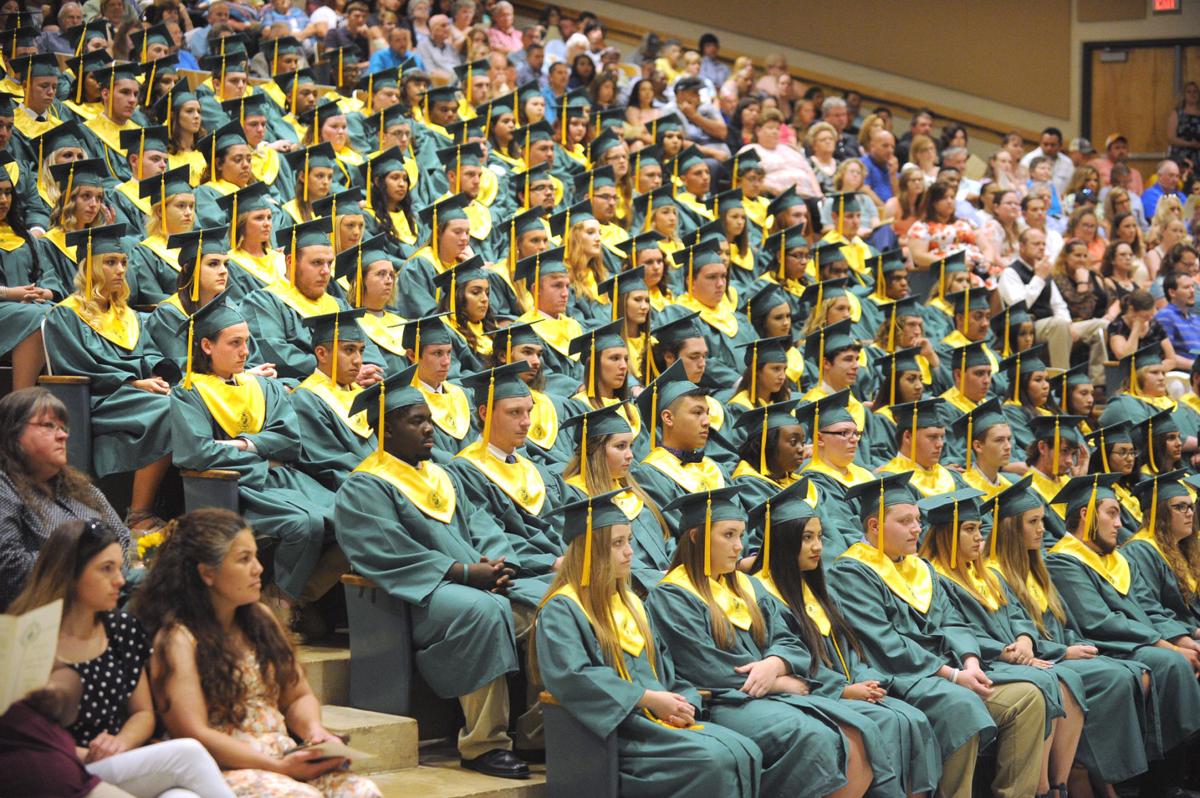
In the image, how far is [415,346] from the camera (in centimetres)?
625

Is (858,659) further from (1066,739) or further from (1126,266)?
(1126,266)

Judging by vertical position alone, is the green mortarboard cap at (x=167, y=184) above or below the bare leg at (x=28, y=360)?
above

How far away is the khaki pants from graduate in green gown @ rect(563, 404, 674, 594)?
1.31 m

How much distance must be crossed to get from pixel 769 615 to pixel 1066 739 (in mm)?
1373

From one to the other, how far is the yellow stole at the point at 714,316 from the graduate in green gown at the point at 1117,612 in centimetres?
233

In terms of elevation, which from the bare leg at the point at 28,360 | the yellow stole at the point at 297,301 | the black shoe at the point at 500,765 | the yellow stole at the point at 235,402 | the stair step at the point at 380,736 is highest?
the yellow stole at the point at 297,301

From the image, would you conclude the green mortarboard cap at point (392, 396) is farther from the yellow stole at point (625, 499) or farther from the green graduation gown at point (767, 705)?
the green graduation gown at point (767, 705)

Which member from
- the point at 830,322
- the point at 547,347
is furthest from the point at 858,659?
the point at 830,322

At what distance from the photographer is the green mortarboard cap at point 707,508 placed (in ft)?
16.3

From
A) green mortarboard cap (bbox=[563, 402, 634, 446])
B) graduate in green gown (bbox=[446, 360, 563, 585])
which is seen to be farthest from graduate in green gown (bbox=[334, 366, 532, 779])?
green mortarboard cap (bbox=[563, 402, 634, 446])

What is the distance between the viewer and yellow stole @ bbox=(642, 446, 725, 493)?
19.9 ft

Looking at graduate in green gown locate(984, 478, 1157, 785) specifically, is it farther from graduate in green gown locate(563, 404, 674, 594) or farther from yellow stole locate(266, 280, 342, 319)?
yellow stole locate(266, 280, 342, 319)

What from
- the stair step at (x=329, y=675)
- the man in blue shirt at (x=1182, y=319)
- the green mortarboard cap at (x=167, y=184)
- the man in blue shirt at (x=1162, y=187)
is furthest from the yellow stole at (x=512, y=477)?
the man in blue shirt at (x=1162, y=187)

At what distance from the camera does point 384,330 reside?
6.95 meters
